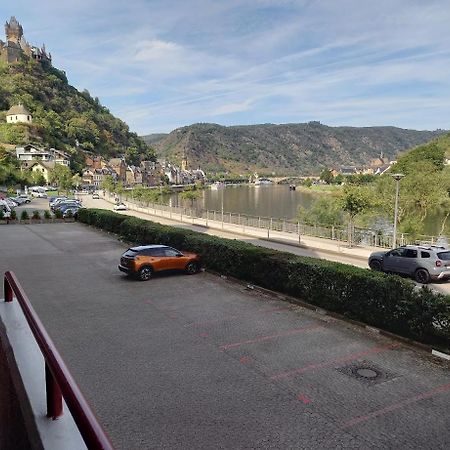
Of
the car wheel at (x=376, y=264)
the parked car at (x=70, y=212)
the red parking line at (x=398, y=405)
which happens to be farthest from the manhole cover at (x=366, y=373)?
the parked car at (x=70, y=212)

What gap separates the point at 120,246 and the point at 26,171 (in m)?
96.8

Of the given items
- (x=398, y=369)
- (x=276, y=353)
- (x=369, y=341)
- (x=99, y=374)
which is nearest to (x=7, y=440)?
(x=99, y=374)

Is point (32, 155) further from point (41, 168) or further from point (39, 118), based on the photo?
point (39, 118)

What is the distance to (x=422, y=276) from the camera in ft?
64.5

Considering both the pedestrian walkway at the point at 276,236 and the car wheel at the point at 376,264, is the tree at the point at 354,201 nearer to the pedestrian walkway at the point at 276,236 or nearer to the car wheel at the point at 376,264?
the pedestrian walkway at the point at 276,236

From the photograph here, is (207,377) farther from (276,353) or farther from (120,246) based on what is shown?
(120,246)

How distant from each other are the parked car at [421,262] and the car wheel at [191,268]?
9.02 meters

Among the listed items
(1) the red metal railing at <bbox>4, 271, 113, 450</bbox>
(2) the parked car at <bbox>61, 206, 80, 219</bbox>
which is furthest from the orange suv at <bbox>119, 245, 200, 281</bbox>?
(2) the parked car at <bbox>61, 206, 80, 219</bbox>

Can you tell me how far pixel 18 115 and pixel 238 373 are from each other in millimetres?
163971

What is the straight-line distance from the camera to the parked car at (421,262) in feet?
63.5

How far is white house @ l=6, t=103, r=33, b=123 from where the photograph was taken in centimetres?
15038

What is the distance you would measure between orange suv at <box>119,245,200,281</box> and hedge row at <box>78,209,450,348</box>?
991mm

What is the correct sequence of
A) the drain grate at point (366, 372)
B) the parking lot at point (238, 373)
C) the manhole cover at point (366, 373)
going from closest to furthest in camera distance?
1. the parking lot at point (238, 373)
2. the drain grate at point (366, 372)
3. the manhole cover at point (366, 373)

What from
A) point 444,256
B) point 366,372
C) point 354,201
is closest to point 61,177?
point 354,201
